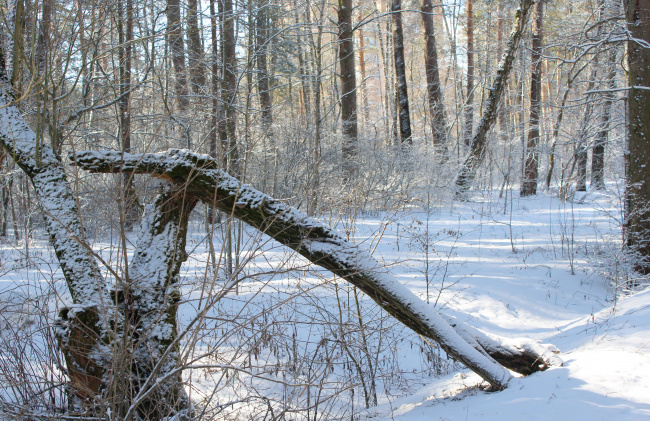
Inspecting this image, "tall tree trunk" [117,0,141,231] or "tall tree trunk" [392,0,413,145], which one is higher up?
"tall tree trunk" [392,0,413,145]

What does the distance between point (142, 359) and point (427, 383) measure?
254 cm

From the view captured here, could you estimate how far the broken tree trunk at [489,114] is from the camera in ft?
34.0

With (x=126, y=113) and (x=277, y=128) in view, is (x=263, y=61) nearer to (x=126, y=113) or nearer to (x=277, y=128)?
(x=277, y=128)

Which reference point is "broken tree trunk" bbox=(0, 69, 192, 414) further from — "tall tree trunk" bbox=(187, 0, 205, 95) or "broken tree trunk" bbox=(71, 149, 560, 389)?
"tall tree trunk" bbox=(187, 0, 205, 95)

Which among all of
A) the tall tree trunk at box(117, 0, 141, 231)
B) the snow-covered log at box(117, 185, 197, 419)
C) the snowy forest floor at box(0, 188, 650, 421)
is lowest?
the snowy forest floor at box(0, 188, 650, 421)

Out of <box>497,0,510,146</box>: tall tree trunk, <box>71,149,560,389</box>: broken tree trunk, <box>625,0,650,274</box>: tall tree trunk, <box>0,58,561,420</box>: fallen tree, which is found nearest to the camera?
<box>0,58,561,420</box>: fallen tree

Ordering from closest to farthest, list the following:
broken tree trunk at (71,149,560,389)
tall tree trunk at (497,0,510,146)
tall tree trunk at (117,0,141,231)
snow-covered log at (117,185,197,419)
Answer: tall tree trunk at (117,0,141,231) → snow-covered log at (117,185,197,419) → broken tree trunk at (71,149,560,389) → tall tree trunk at (497,0,510,146)

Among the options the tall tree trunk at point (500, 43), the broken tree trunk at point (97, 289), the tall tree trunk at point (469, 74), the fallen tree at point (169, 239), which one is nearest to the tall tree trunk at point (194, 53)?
the fallen tree at point (169, 239)

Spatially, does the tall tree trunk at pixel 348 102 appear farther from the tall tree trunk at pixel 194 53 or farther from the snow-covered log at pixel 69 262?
the snow-covered log at pixel 69 262

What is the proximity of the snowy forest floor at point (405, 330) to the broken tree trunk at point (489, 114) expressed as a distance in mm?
2722

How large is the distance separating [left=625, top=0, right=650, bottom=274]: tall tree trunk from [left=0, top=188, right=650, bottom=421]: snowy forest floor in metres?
0.26

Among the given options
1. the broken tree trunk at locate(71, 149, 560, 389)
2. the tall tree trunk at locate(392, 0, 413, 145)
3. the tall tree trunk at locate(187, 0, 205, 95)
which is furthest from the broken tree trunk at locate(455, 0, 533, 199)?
the broken tree trunk at locate(71, 149, 560, 389)

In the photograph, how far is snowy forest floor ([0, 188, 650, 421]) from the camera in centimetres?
236

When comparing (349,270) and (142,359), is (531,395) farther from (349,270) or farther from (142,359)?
(142,359)
